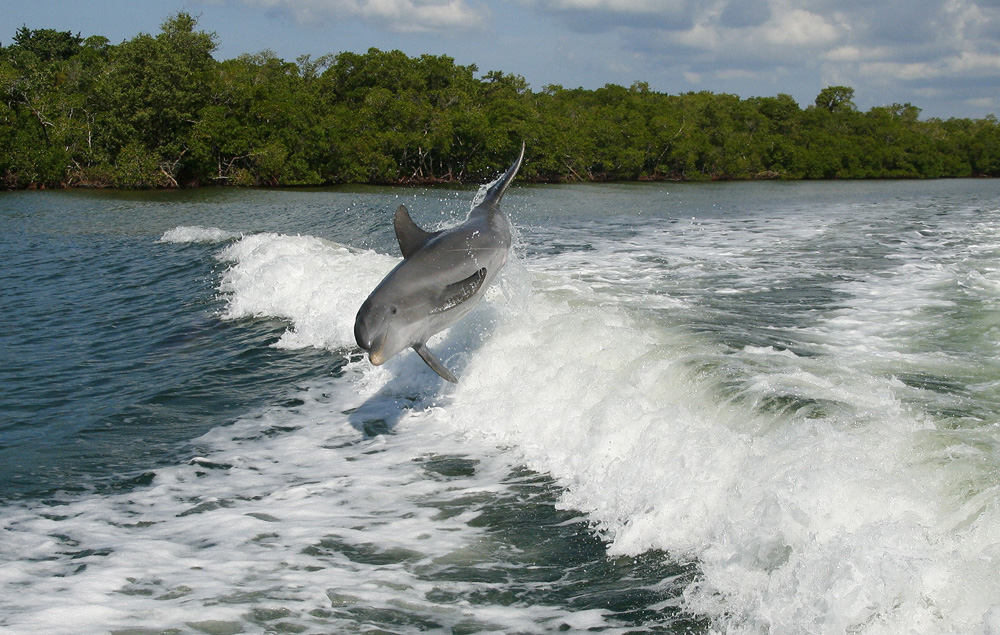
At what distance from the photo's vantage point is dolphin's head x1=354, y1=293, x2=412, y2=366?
552 cm

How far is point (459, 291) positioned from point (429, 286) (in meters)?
0.27

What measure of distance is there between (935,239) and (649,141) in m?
48.7

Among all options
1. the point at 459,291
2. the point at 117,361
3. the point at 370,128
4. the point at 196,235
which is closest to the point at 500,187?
the point at 459,291

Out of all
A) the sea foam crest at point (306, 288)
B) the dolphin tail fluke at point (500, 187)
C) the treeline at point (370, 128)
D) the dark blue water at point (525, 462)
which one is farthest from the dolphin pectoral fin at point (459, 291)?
the treeline at point (370, 128)

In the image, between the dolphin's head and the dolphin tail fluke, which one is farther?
the dolphin tail fluke

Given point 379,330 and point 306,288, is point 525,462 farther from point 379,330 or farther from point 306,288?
point 306,288

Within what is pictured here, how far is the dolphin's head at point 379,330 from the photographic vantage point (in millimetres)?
5520

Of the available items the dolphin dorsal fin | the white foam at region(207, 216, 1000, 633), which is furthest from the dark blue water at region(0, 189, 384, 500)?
the dolphin dorsal fin

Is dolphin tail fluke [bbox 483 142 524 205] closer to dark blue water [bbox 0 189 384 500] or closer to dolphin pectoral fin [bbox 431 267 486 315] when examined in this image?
dolphin pectoral fin [bbox 431 267 486 315]

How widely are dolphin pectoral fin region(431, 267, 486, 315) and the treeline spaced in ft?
147

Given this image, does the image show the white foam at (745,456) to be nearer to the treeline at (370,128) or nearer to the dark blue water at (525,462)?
the dark blue water at (525,462)

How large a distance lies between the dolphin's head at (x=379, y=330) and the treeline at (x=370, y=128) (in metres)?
45.3

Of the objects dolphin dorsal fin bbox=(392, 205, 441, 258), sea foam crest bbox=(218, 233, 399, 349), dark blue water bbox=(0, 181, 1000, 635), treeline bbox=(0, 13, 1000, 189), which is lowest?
dark blue water bbox=(0, 181, 1000, 635)

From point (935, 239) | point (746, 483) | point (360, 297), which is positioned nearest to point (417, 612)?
point (746, 483)
